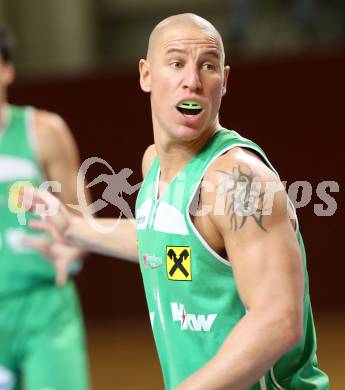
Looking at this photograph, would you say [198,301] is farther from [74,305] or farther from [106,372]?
[106,372]

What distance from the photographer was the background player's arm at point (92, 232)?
2.96m

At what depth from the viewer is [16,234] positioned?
4.07 m

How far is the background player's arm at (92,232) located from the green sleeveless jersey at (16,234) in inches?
34.0

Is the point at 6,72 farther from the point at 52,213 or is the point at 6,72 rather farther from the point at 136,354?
the point at 136,354

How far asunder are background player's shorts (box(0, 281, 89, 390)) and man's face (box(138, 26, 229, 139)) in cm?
167

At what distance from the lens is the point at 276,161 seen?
24.7 ft

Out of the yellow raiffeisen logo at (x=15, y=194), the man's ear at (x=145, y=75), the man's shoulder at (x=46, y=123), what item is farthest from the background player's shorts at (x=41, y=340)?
the man's ear at (x=145, y=75)

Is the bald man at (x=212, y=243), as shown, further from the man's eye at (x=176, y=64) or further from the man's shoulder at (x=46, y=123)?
the man's shoulder at (x=46, y=123)

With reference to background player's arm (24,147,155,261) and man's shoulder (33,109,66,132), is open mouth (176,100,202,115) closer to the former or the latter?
background player's arm (24,147,155,261)

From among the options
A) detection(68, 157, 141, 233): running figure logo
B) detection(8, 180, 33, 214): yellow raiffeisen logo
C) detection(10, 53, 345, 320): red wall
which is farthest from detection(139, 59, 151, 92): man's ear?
detection(10, 53, 345, 320): red wall

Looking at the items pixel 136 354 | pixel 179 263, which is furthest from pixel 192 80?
pixel 136 354

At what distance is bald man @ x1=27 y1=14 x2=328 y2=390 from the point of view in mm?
2125

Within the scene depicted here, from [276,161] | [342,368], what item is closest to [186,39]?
[342,368]

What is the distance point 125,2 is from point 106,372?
4021 millimetres
